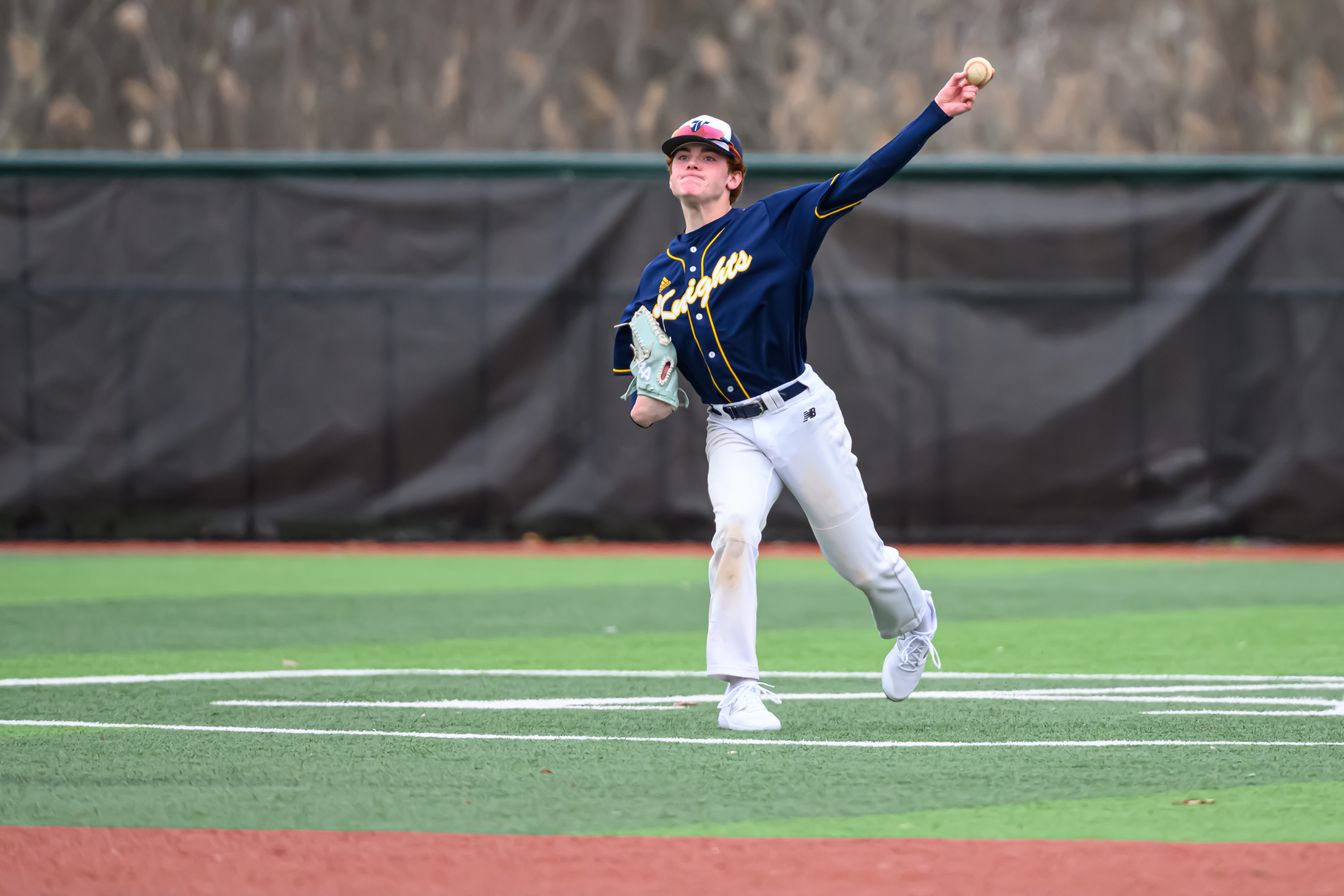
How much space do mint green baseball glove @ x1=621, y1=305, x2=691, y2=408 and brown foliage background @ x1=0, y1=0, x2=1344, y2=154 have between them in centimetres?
2114

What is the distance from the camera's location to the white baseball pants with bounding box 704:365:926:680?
695 centimetres

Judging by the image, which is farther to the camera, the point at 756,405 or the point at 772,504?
the point at 756,405

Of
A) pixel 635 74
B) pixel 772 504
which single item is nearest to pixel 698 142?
pixel 772 504

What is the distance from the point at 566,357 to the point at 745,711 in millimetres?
9079

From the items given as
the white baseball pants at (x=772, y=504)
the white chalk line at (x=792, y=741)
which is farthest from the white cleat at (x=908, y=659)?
the white chalk line at (x=792, y=741)

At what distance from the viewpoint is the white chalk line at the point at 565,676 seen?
838cm

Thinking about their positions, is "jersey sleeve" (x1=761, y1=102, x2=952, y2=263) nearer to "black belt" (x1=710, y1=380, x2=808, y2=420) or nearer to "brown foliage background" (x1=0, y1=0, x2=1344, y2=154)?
"black belt" (x1=710, y1=380, x2=808, y2=420)

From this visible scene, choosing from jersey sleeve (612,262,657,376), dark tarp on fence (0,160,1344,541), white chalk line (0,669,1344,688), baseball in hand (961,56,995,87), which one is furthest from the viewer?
dark tarp on fence (0,160,1344,541)

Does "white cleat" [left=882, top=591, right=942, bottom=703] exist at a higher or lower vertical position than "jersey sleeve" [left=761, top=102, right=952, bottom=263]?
lower

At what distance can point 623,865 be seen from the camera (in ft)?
15.8

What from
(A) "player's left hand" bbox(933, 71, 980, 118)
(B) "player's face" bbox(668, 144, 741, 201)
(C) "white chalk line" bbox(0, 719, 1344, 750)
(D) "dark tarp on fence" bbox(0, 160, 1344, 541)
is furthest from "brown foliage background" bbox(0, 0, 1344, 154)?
(C) "white chalk line" bbox(0, 719, 1344, 750)

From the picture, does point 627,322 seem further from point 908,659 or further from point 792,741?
point 792,741

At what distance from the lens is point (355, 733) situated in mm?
6820

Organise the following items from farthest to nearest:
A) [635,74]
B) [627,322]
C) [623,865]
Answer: [635,74]
[627,322]
[623,865]
